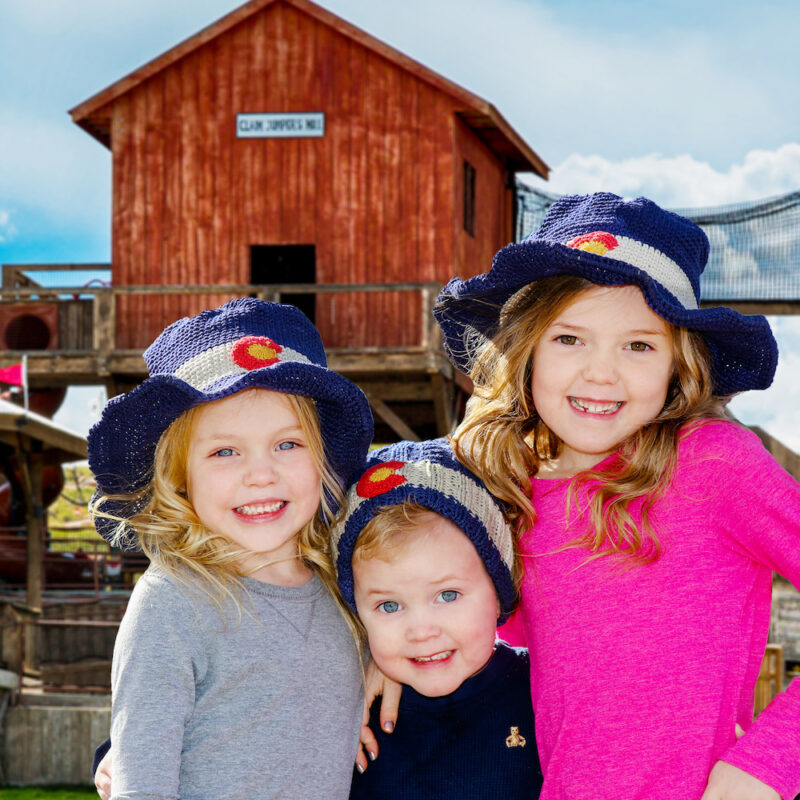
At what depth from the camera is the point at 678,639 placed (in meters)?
2.42

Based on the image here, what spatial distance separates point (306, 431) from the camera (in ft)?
8.77

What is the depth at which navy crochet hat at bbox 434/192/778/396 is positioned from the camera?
2.46 metres

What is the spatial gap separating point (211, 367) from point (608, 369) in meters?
0.92

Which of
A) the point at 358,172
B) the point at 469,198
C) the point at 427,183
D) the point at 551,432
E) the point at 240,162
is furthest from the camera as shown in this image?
the point at 469,198

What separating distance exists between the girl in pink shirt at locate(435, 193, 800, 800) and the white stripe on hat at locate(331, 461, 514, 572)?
5 centimetres

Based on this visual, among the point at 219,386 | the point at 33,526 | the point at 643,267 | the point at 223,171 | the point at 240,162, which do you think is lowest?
the point at 33,526

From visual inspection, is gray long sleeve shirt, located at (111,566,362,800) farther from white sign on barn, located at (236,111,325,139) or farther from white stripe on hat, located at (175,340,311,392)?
white sign on barn, located at (236,111,325,139)

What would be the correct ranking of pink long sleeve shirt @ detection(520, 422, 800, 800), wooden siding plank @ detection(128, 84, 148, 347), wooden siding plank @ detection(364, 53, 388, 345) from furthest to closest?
wooden siding plank @ detection(128, 84, 148, 347), wooden siding plank @ detection(364, 53, 388, 345), pink long sleeve shirt @ detection(520, 422, 800, 800)

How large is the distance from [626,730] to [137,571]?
13.1 metres

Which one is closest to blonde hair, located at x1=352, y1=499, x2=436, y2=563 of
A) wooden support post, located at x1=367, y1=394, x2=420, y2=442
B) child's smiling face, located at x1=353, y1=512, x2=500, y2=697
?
child's smiling face, located at x1=353, y1=512, x2=500, y2=697

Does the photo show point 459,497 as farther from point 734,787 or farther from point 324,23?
point 324,23

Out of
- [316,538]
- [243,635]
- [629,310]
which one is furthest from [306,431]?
[629,310]

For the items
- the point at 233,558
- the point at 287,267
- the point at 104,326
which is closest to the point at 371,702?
the point at 233,558

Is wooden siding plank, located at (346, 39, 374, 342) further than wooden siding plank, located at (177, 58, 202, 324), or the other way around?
wooden siding plank, located at (177, 58, 202, 324)
